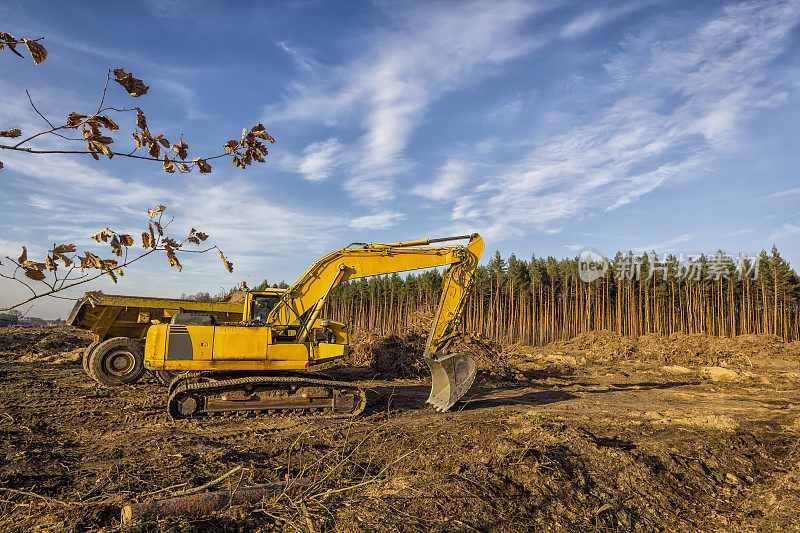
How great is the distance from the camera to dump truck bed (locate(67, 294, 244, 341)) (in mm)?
13852

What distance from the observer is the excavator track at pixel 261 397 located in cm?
924

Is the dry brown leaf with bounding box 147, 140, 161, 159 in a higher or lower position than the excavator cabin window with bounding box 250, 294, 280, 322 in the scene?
higher

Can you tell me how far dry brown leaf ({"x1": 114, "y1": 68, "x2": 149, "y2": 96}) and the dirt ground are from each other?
11.7ft

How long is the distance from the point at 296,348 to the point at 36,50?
339 inches

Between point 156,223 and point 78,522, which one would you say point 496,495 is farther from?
point 156,223

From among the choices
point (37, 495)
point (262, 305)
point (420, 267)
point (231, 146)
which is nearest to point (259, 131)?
point (231, 146)

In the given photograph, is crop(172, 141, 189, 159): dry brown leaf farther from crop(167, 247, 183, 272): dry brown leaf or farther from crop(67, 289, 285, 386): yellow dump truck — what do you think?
crop(67, 289, 285, 386): yellow dump truck

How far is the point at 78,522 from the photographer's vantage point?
157 inches

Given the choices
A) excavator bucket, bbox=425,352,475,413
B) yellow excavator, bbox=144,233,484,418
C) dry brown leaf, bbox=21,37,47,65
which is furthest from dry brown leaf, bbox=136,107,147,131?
excavator bucket, bbox=425,352,475,413

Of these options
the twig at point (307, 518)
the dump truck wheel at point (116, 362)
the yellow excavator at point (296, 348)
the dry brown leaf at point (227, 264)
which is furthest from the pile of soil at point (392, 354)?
the dry brown leaf at point (227, 264)

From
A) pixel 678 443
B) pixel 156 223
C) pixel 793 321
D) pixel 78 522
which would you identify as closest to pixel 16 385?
pixel 78 522

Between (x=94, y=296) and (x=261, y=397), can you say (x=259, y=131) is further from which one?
(x=261, y=397)

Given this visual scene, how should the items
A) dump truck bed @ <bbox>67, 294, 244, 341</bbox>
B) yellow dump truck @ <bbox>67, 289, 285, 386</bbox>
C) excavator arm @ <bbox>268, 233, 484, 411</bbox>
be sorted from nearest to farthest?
1. excavator arm @ <bbox>268, 233, 484, 411</bbox>
2. yellow dump truck @ <bbox>67, 289, 285, 386</bbox>
3. dump truck bed @ <bbox>67, 294, 244, 341</bbox>

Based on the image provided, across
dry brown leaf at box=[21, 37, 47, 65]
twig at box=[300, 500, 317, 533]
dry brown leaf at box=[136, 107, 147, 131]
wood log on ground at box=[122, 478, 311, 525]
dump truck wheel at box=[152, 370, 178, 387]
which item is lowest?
dump truck wheel at box=[152, 370, 178, 387]
